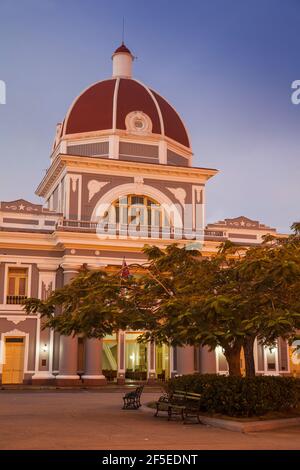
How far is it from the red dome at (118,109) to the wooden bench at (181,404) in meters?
26.7

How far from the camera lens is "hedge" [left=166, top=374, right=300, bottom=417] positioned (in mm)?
18766

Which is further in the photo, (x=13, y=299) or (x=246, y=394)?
(x=13, y=299)

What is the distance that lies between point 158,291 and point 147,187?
21.3 m

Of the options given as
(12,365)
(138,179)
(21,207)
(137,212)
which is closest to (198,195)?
(138,179)

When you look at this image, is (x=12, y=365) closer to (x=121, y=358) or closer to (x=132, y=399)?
(x=121, y=358)

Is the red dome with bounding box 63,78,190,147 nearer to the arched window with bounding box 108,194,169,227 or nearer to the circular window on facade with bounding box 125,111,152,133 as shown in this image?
the circular window on facade with bounding box 125,111,152,133

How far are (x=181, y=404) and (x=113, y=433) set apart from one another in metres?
4.31

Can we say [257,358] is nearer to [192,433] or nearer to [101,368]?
[101,368]

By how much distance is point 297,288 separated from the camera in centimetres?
1952

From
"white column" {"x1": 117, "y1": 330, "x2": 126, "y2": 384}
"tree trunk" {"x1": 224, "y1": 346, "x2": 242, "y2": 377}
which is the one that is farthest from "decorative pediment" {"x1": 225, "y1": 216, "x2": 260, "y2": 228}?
"tree trunk" {"x1": 224, "y1": 346, "x2": 242, "y2": 377}

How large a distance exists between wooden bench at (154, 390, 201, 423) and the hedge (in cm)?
34

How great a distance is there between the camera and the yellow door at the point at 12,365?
3853cm

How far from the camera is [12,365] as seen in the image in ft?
127
